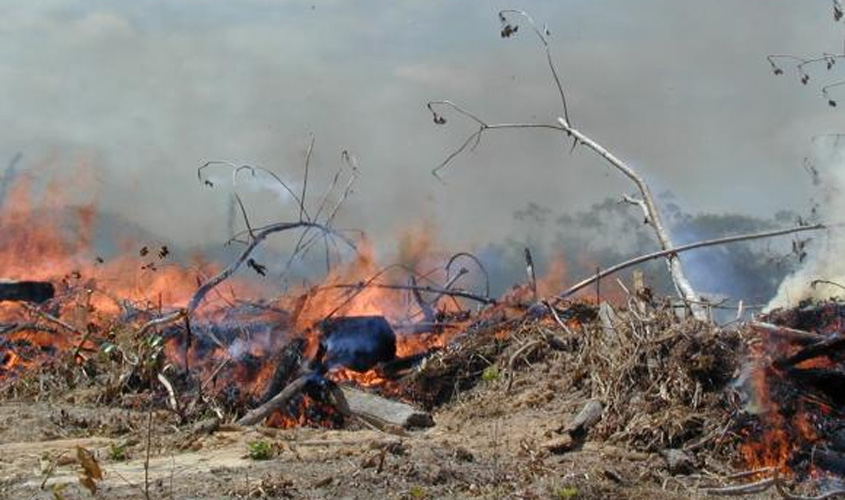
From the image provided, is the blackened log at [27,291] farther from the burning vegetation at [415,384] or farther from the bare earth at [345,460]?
the bare earth at [345,460]

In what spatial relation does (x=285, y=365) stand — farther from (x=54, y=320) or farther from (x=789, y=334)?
(x=789, y=334)

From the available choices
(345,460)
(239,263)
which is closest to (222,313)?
(239,263)

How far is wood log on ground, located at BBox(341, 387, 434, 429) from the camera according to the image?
917 cm

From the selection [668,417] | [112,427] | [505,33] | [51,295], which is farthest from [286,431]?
[51,295]

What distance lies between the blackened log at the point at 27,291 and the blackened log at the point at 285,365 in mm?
4604

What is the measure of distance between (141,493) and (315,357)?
4.10 metres

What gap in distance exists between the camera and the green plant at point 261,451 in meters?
7.30

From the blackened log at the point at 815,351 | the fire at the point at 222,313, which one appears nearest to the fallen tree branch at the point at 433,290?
the fire at the point at 222,313

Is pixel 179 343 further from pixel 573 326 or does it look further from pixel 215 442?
pixel 573 326

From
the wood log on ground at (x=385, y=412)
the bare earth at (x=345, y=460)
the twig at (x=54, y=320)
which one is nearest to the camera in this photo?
the bare earth at (x=345, y=460)

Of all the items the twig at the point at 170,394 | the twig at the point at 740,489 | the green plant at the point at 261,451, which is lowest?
the green plant at the point at 261,451

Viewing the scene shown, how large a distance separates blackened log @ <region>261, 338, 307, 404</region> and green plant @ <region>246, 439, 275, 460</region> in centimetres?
221

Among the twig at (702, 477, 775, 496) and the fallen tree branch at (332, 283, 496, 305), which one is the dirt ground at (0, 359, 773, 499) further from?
the fallen tree branch at (332, 283, 496, 305)

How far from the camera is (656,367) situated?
8703 mm
